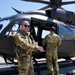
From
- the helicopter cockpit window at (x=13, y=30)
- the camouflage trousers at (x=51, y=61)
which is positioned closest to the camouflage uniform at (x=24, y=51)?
the camouflage trousers at (x=51, y=61)

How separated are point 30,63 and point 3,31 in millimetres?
2366

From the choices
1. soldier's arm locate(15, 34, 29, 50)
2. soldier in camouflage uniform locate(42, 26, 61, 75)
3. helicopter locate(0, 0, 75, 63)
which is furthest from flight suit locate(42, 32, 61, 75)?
soldier's arm locate(15, 34, 29, 50)

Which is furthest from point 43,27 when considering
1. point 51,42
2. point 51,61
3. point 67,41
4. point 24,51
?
point 24,51

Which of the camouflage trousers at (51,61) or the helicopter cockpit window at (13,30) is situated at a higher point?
the helicopter cockpit window at (13,30)

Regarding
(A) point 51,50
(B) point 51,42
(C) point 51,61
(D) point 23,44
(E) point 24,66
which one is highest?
(D) point 23,44

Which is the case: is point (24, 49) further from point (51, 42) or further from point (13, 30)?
point (13, 30)

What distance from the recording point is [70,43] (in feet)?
28.9

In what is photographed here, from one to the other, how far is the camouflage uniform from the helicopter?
1.98m

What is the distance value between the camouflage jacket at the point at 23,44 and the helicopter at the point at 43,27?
1.97 meters

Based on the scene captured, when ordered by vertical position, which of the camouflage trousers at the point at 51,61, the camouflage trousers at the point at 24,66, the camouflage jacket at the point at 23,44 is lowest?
the camouflage trousers at the point at 51,61

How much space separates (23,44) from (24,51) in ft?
0.71

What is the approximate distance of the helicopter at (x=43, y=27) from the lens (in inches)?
290

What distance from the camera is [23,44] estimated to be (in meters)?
5.29

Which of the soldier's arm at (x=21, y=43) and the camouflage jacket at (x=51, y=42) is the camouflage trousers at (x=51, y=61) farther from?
the soldier's arm at (x=21, y=43)
